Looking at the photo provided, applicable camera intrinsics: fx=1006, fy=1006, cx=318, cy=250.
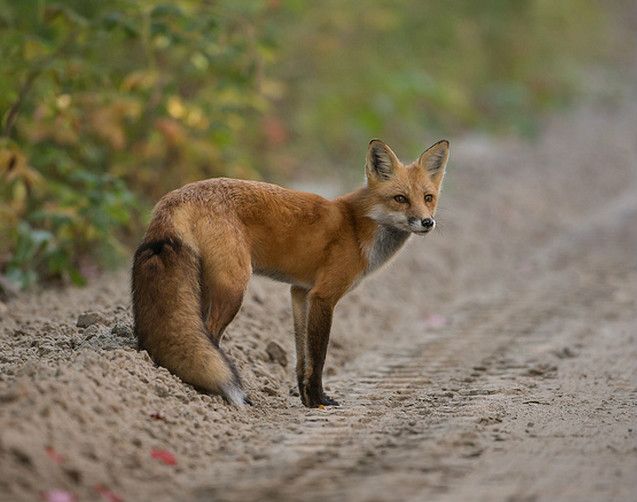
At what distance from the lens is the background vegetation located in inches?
331

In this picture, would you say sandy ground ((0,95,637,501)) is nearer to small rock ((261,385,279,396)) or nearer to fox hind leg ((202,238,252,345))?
small rock ((261,385,279,396))

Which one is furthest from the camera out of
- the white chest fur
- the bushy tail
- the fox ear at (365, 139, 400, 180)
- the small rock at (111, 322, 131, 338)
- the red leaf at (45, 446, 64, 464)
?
the fox ear at (365, 139, 400, 180)

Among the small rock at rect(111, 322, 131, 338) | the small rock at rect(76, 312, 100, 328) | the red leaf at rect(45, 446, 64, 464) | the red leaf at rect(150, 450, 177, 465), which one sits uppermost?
the small rock at rect(76, 312, 100, 328)

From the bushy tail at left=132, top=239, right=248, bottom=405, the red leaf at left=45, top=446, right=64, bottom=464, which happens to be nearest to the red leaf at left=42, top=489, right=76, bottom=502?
the red leaf at left=45, top=446, right=64, bottom=464

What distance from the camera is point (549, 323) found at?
8.81 m

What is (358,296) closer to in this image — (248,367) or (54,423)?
(248,367)

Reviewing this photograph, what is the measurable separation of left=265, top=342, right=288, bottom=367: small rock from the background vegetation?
2066mm

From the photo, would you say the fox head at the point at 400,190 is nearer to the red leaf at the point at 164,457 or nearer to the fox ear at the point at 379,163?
the fox ear at the point at 379,163

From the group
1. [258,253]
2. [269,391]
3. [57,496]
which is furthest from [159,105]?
[57,496]

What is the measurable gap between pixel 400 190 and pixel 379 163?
A: 0.91 ft

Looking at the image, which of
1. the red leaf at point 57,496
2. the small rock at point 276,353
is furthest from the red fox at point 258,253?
the red leaf at point 57,496

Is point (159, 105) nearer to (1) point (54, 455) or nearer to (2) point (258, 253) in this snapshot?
(2) point (258, 253)

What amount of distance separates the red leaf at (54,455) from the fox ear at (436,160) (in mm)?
3427

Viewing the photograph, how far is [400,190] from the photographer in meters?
6.55
